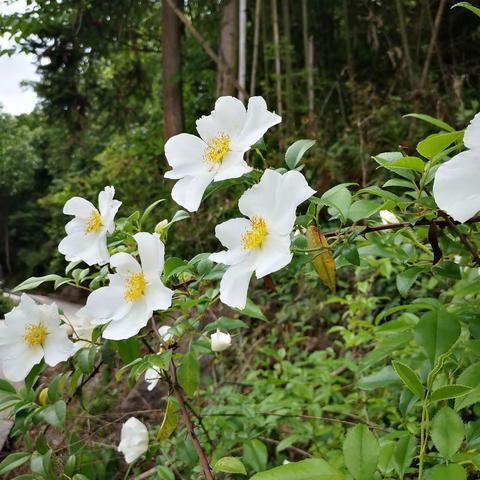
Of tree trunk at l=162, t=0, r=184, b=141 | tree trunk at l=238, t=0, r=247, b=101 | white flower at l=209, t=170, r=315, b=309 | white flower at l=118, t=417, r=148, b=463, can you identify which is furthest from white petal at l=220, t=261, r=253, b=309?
tree trunk at l=162, t=0, r=184, b=141

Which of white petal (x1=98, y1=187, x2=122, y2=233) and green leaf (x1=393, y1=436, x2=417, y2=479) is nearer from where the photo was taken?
green leaf (x1=393, y1=436, x2=417, y2=479)

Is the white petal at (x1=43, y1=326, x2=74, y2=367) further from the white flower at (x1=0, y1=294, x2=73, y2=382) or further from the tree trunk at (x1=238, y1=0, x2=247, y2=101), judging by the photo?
the tree trunk at (x1=238, y1=0, x2=247, y2=101)

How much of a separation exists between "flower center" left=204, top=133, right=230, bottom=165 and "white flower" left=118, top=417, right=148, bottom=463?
55cm

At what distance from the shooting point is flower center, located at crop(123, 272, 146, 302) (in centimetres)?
61

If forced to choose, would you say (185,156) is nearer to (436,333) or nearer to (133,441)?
(436,333)

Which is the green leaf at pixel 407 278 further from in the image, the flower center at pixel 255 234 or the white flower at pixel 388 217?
Result: the flower center at pixel 255 234

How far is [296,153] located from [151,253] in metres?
0.22

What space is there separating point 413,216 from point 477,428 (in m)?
0.25

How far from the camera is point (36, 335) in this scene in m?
0.72

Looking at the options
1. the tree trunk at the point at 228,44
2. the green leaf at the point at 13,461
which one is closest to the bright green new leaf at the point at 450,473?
the green leaf at the point at 13,461

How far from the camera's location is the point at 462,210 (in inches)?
15.3

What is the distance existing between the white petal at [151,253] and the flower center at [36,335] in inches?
8.7

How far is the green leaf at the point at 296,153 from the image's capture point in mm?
598

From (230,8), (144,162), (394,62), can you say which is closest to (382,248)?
(394,62)
